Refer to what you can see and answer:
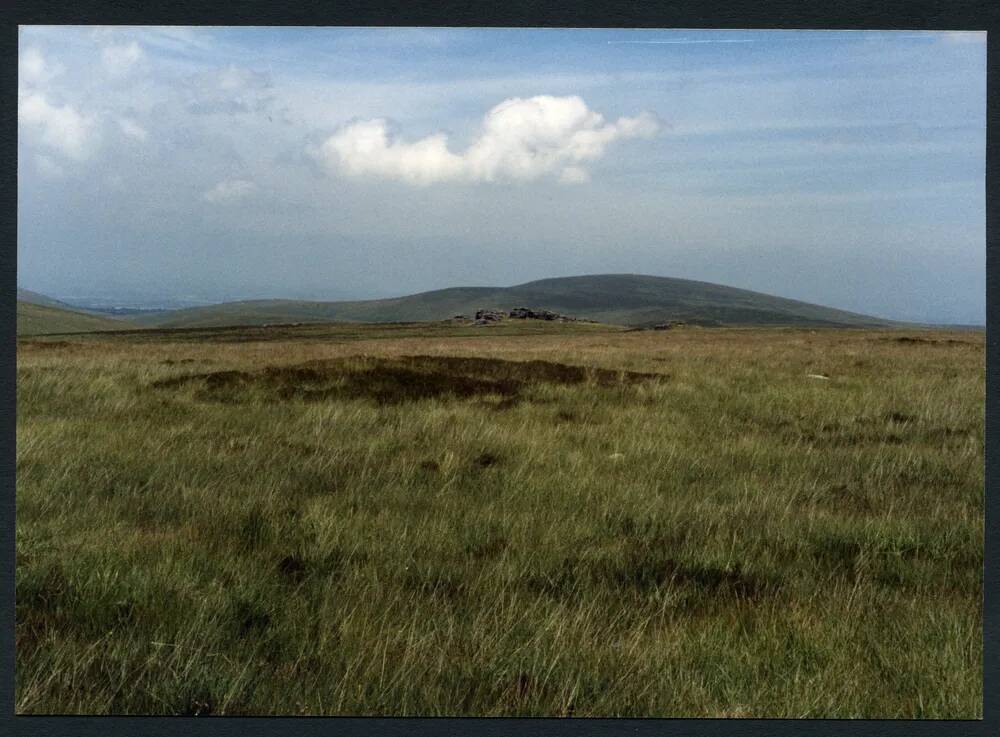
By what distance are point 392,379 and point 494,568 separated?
324 inches

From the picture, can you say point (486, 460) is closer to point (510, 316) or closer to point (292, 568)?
point (292, 568)

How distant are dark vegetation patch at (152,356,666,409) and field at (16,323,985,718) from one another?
2.17 meters

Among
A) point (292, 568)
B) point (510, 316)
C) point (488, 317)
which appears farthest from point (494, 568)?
point (510, 316)

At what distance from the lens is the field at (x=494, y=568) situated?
3643mm

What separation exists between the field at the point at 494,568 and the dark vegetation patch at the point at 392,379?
2.17 meters

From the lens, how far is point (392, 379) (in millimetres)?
12477

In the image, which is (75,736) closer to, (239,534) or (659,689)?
(239,534)

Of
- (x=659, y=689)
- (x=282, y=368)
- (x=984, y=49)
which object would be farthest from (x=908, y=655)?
(x=282, y=368)

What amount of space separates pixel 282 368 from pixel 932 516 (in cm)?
1078

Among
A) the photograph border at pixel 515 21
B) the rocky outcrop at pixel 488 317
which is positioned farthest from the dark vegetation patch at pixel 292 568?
the rocky outcrop at pixel 488 317

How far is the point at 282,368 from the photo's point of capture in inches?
525

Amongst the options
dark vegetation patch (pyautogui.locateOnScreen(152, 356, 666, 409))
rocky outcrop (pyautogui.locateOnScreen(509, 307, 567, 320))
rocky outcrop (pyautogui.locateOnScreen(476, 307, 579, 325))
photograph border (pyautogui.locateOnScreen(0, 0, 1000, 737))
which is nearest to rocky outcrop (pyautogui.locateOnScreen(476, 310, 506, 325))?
rocky outcrop (pyautogui.locateOnScreen(476, 307, 579, 325))

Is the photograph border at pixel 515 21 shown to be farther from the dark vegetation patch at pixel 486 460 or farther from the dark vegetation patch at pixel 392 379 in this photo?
the dark vegetation patch at pixel 392 379

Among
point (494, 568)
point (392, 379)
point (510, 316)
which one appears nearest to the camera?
point (494, 568)
